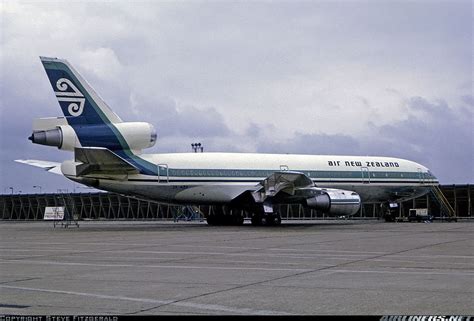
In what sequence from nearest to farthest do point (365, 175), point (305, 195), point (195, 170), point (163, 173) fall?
1. point (163, 173)
2. point (195, 170)
3. point (305, 195)
4. point (365, 175)

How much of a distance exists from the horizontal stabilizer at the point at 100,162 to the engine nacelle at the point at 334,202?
10282 millimetres

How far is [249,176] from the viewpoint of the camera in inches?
1625

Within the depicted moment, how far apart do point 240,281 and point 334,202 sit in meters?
26.8

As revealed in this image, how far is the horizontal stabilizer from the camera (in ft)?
111

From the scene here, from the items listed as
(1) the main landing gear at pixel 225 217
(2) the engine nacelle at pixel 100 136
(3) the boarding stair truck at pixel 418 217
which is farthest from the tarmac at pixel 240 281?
(3) the boarding stair truck at pixel 418 217

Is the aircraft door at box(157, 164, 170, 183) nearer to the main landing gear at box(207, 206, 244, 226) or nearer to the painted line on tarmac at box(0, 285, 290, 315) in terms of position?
the main landing gear at box(207, 206, 244, 226)

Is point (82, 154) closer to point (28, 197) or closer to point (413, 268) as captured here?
point (413, 268)

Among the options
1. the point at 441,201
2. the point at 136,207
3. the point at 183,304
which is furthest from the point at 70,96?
the point at 136,207

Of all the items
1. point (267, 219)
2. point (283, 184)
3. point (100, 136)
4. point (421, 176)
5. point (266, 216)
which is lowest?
point (267, 219)

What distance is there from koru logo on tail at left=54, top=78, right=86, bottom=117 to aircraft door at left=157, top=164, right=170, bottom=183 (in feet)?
18.8

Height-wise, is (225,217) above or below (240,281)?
above

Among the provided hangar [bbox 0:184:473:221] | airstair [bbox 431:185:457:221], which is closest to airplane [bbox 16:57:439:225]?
airstair [bbox 431:185:457:221]

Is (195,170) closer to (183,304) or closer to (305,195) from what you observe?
(305,195)

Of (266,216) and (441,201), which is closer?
(266,216)
